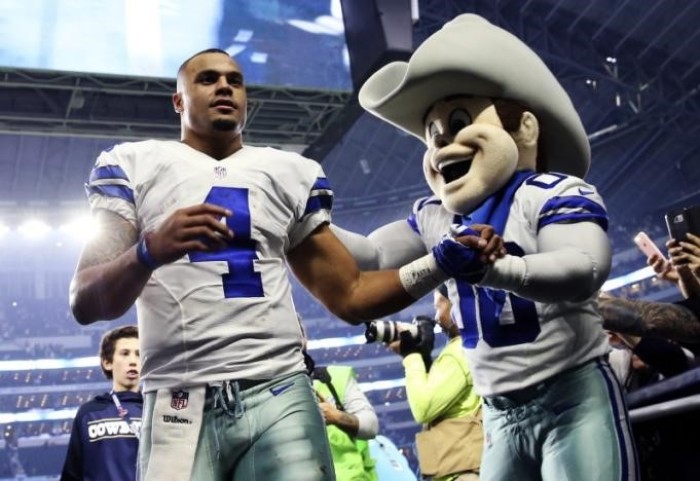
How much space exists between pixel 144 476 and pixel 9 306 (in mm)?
27958

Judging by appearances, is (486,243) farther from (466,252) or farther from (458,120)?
(458,120)

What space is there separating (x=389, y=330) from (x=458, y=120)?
1.00 m

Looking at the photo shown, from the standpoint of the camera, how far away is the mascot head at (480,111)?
262cm

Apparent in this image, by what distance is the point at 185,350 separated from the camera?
7.15 feet

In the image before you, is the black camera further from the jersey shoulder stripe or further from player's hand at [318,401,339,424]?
the jersey shoulder stripe

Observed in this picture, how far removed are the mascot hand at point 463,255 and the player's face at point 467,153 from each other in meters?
0.49

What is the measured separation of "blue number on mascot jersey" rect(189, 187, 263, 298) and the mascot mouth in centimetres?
67

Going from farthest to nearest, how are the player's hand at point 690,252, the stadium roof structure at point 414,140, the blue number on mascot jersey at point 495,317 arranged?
the stadium roof structure at point 414,140 → the player's hand at point 690,252 → the blue number on mascot jersey at point 495,317

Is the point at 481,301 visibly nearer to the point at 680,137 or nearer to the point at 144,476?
the point at 144,476

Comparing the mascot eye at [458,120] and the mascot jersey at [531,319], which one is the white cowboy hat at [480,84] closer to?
the mascot eye at [458,120]

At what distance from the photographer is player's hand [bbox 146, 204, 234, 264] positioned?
6.42ft

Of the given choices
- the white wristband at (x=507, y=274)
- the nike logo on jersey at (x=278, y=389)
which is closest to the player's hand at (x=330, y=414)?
the nike logo on jersey at (x=278, y=389)

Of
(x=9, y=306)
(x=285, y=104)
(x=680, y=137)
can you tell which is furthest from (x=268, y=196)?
(x=9, y=306)

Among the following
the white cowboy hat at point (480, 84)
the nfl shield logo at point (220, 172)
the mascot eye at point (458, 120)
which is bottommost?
the nfl shield logo at point (220, 172)
